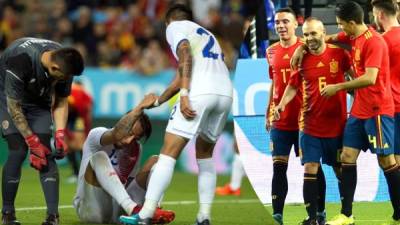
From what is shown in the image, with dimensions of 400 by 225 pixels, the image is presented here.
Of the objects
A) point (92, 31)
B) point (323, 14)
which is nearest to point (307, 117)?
Result: point (323, 14)

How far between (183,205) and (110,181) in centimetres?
307

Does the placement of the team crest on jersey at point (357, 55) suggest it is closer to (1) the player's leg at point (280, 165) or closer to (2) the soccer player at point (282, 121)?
(2) the soccer player at point (282, 121)

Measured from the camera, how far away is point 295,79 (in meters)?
10.0

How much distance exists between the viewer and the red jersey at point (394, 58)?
32.9ft

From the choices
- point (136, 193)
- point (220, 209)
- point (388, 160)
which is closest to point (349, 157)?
point (388, 160)

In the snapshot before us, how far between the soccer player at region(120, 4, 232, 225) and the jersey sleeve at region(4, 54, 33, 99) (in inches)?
47.4

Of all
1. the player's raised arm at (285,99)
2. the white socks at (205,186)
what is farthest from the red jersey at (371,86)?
the white socks at (205,186)

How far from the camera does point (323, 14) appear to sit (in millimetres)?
12484

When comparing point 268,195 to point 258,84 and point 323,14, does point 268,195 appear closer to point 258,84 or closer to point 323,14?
point 258,84

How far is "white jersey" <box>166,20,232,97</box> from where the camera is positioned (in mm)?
9297

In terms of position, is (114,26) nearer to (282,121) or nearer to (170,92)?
(282,121)

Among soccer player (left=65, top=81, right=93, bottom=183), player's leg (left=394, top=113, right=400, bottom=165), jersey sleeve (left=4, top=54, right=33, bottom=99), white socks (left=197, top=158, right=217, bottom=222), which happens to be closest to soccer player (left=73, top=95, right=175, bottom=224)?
white socks (left=197, top=158, right=217, bottom=222)

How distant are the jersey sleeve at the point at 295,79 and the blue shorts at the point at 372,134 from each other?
706 mm

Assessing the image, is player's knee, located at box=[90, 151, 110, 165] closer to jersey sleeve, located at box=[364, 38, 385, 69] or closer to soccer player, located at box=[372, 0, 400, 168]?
jersey sleeve, located at box=[364, 38, 385, 69]
